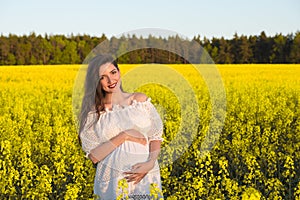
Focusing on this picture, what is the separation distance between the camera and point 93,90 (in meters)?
3.72

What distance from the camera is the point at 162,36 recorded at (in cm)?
413

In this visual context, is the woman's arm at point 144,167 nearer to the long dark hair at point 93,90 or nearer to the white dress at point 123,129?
the white dress at point 123,129

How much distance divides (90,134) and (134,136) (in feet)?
1.11

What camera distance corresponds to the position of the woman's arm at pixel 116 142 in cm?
375

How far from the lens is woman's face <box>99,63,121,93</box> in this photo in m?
3.64

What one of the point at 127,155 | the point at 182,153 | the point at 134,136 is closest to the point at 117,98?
the point at 134,136

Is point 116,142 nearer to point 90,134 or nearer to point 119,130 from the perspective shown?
point 119,130

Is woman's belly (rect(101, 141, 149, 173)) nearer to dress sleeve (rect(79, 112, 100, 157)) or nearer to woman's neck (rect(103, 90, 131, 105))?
dress sleeve (rect(79, 112, 100, 157))

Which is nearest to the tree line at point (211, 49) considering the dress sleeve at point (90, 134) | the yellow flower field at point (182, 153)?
the yellow flower field at point (182, 153)

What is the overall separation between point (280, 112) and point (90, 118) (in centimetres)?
738

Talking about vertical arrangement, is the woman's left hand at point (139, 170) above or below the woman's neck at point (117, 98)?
below

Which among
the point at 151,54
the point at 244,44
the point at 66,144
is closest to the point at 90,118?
the point at 151,54

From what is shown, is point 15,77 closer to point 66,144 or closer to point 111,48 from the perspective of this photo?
point 66,144

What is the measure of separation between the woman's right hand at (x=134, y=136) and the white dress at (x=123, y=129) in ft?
0.07
